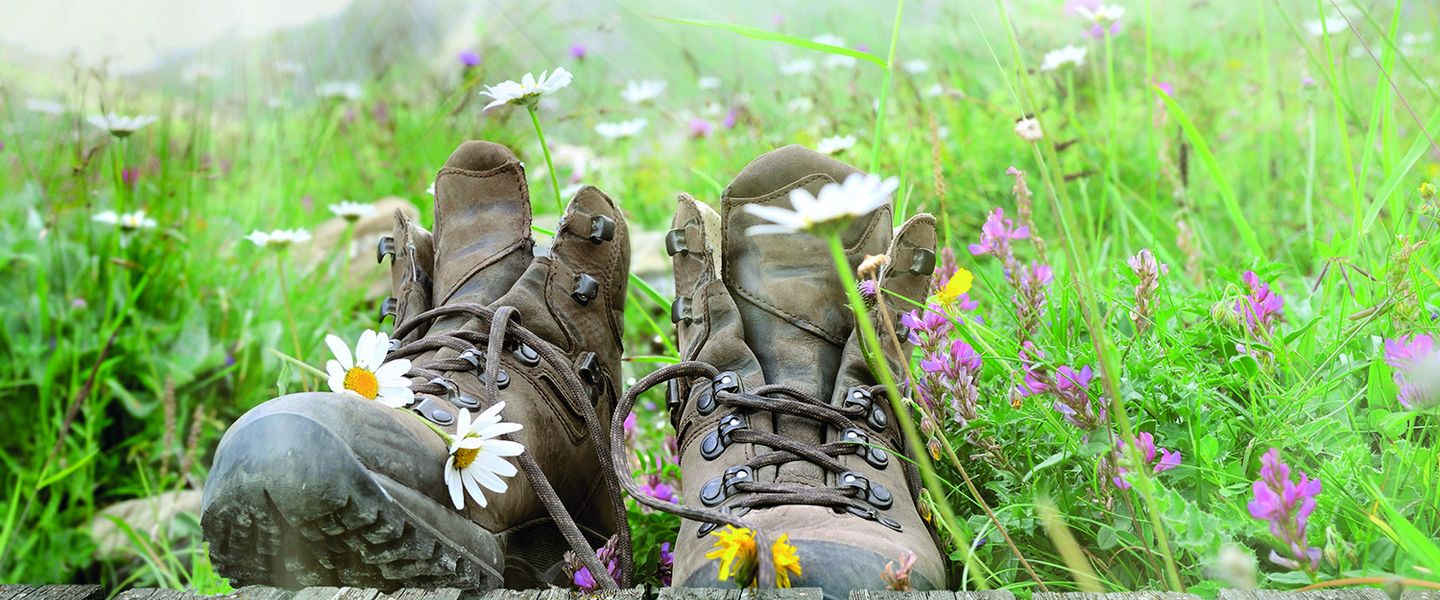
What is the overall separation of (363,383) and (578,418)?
0.38 m

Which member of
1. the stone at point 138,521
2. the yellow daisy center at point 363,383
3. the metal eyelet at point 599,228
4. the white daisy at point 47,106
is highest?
the metal eyelet at point 599,228

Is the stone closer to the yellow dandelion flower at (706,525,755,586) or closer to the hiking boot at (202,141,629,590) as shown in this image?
the hiking boot at (202,141,629,590)

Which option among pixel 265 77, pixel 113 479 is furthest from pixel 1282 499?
pixel 265 77

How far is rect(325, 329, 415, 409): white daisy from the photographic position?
4.45 feet

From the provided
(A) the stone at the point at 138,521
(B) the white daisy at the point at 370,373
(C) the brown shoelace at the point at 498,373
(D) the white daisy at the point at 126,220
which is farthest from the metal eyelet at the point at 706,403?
(D) the white daisy at the point at 126,220

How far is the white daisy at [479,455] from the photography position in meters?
1.29

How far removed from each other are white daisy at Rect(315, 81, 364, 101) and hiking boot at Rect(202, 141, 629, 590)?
10.2ft

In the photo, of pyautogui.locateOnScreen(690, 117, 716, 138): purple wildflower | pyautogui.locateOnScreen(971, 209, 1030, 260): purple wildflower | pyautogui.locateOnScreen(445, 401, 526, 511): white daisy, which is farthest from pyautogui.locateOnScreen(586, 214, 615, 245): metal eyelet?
pyautogui.locateOnScreen(690, 117, 716, 138): purple wildflower

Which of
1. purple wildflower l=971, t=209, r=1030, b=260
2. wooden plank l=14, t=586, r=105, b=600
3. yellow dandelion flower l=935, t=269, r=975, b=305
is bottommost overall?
wooden plank l=14, t=586, r=105, b=600

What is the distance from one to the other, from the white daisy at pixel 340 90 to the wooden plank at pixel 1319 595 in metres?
4.24

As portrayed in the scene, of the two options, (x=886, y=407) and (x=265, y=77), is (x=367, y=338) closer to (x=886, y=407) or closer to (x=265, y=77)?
(x=886, y=407)

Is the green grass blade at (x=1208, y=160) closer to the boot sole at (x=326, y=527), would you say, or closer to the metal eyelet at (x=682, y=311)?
the metal eyelet at (x=682, y=311)

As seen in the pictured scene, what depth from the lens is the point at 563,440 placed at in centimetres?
163

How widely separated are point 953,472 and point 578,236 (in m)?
0.65
